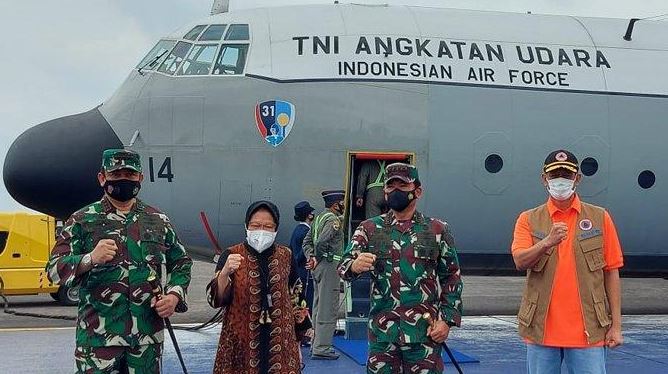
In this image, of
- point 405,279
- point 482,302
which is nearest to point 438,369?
point 405,279

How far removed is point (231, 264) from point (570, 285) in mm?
1922

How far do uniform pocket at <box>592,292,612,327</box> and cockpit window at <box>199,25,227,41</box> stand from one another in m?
6.44

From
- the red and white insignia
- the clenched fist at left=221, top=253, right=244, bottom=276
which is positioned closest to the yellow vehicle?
the clenched fist at left=221, top=253, right=244, bottom=276

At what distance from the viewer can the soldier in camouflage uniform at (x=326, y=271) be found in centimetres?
838

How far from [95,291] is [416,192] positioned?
1.89m

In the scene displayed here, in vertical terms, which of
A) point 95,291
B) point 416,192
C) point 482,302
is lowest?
point 482,302

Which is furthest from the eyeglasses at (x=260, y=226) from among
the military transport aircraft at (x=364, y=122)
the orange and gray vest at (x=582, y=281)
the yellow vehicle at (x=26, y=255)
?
the yellow vehicle at (x=26, y=255)

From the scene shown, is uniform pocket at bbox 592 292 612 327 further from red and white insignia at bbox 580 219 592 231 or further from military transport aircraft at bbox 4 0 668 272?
military transport aircraft at bbox 4 0 668 272

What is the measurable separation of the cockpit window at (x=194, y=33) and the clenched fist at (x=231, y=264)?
5.97 metres

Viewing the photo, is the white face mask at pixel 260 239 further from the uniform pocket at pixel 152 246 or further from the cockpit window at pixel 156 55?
the cockpit window at pixel 156 55

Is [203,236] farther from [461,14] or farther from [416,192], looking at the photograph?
[416,192]

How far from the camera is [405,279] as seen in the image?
4645mm

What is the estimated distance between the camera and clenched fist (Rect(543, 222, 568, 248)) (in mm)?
4387

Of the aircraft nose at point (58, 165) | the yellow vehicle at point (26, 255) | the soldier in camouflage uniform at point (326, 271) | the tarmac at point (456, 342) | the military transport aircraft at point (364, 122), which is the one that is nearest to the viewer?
the tarmac at point (456, 342)
